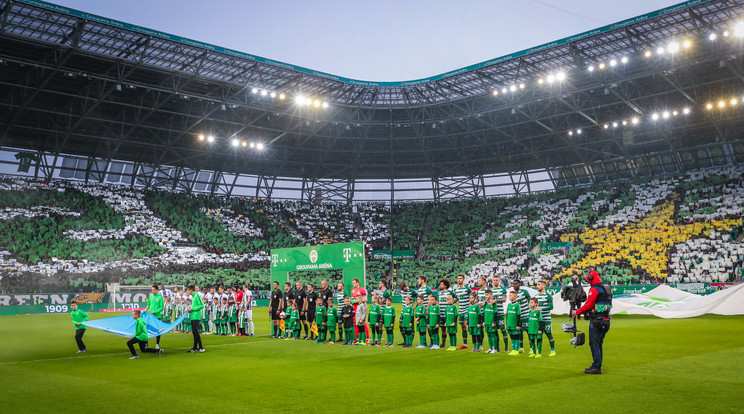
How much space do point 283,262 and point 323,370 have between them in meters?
18.2

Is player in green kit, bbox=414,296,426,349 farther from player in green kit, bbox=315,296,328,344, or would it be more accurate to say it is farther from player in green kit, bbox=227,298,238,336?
player in green kit, bbox=227,298,238,336

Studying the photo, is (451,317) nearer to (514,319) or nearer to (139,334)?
(514,319)

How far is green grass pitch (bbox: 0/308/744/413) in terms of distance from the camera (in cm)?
885

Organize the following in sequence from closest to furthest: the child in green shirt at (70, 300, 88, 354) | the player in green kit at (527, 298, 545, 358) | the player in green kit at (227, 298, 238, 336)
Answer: the player in green kit at (527, 298, 545, 358)
the child in green shirt at (70, 300, 88, 354)
the player in green kit at (227, 298, 238, 336)

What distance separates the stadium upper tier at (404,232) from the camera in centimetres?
4069

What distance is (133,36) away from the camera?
31984mm

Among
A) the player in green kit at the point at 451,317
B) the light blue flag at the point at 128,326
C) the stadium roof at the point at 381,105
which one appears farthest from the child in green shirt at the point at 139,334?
the stadium roof at the point at 381,105

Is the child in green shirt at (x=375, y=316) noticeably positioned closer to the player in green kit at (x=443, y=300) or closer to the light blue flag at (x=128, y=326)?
the player in green kit at (x=443, y=300)

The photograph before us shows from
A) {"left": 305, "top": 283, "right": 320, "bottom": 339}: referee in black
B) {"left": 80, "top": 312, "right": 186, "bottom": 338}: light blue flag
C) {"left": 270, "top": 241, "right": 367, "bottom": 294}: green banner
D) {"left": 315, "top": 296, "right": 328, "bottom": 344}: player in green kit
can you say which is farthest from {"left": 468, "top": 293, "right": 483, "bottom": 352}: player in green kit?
{"left": 270, "top": 241, "right": 367, "bottom": 294}: green banner

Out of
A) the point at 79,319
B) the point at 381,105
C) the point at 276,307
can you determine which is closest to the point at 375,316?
the point at 276,307

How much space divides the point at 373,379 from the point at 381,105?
121 feet

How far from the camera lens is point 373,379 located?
1133 centimetres

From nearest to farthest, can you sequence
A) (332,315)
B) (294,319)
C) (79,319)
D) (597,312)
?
1. (597,312)
2. (79,319)
3. (332,315)
4. (294,319)

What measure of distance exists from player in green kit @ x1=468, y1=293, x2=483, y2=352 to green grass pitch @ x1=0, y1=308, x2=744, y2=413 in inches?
23.8
